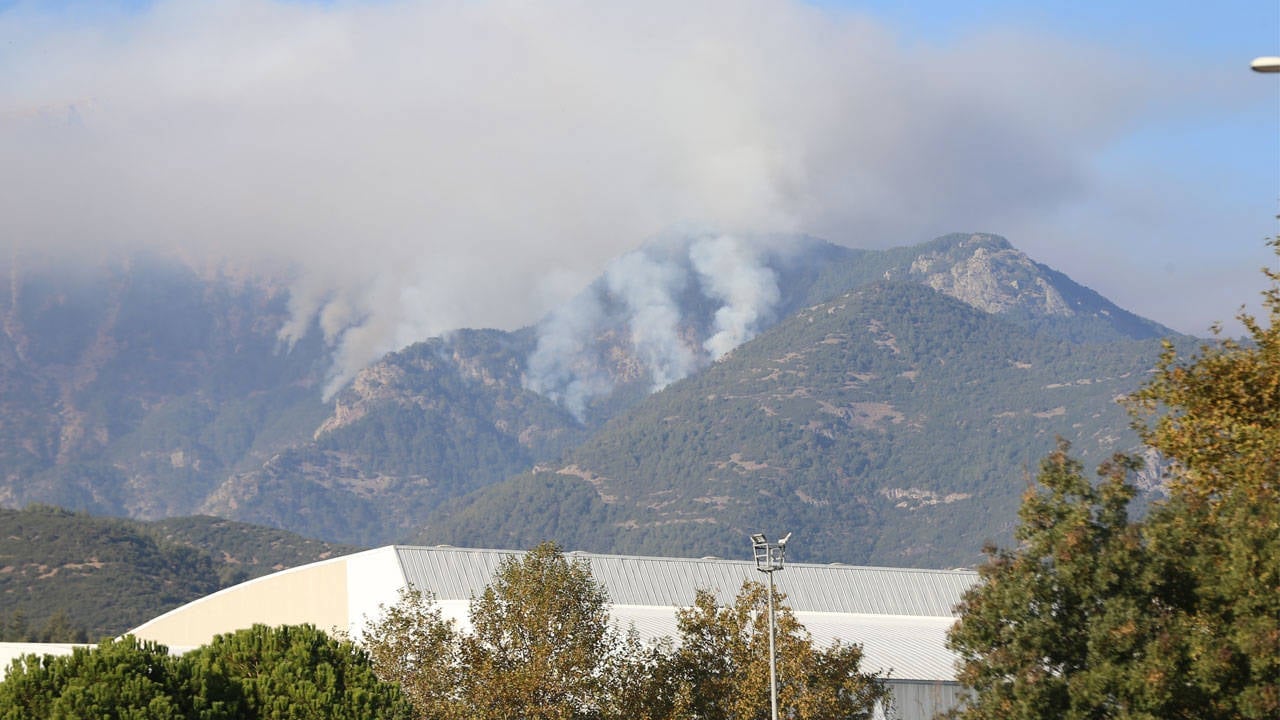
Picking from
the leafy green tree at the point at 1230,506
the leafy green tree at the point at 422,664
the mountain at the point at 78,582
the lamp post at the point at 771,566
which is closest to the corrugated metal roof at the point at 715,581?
the leafy green tree at the point at 422,664

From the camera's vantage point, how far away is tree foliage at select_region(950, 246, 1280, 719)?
101 feet

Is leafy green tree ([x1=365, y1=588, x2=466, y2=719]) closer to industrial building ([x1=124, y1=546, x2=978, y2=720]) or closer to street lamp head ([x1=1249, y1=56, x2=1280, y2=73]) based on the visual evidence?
industrial building ([x1=124, y1=546, x2=978, y2=720])

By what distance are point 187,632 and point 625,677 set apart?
157 ft

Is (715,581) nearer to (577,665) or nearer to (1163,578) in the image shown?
(577,665)

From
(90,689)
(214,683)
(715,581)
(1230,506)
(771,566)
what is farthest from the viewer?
(715,581)

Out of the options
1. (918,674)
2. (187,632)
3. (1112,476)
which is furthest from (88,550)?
(1112,476)

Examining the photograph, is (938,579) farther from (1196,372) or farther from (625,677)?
(1196,372)

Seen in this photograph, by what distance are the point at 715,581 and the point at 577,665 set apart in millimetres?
41039

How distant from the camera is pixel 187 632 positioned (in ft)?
284

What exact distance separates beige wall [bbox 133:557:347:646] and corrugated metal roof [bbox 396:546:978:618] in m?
4.11

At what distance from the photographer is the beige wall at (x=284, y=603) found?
78.0 metres

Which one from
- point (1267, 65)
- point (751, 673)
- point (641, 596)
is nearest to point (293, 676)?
point (751, 673)

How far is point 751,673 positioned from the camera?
4412 cm

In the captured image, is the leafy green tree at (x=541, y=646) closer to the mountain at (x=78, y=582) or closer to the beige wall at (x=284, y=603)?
the beige wall at (x=284, y=603)
